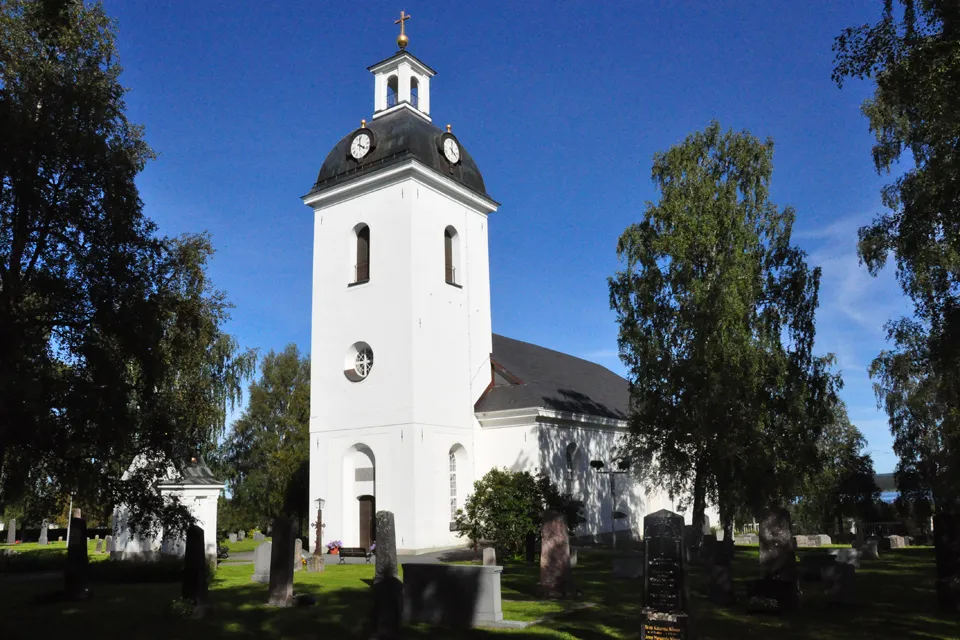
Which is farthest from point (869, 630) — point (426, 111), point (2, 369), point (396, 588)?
point (426, 111)

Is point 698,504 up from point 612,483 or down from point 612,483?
down

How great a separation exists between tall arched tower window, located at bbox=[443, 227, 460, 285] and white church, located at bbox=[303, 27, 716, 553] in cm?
5

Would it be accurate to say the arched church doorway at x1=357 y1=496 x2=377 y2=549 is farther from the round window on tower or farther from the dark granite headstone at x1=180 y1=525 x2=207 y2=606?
the dark granite headstone at x1=180 y1=525 x2=207 y2=606

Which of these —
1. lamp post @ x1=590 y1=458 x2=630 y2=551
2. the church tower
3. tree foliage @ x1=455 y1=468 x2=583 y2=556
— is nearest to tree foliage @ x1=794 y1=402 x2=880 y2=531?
lamp post @ x1=590 y1=458 x2=630 y2=551

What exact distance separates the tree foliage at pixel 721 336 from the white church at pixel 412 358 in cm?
708

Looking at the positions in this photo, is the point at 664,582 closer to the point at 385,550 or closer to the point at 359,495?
the point at 385,550

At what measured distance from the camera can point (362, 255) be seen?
30.4 metres

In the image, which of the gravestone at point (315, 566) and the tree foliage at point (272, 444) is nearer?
the gravestone at point (315, 566)

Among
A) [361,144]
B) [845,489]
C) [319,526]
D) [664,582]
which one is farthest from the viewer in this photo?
[845,489]

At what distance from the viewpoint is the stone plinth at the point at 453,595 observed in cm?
1216

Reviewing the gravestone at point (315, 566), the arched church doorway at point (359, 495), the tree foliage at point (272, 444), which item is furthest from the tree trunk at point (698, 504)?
the tree foliage at point (272, 444)

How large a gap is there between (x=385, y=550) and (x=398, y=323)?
16481 mm

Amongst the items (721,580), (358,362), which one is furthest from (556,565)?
(358,362)

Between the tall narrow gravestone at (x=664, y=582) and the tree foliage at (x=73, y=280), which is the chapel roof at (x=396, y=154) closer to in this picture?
the tree foliage at (x=73, y=280)
